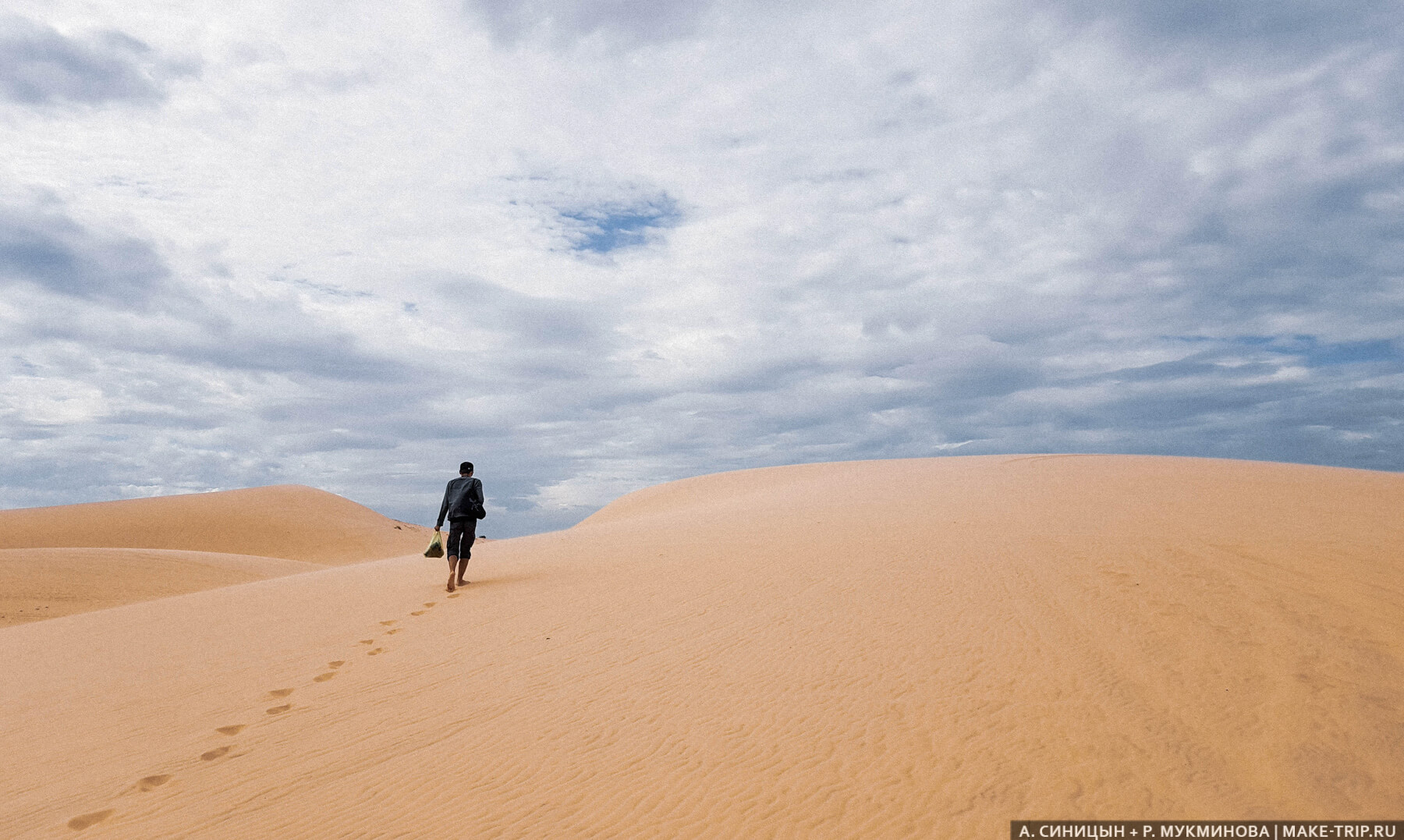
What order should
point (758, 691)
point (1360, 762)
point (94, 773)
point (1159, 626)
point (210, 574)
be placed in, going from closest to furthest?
point (1360, 762) < point (94, 773) < point (758, 691) < point (1159, 626) < point (210, 574)

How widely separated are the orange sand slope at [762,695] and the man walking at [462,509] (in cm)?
99

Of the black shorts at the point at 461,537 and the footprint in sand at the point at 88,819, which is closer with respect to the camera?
the footprint in sand at the point at 88,819

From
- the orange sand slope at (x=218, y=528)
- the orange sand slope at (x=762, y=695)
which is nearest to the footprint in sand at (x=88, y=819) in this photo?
the orange sand slope at (x=762, y=695)

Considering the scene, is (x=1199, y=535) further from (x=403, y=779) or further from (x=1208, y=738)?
(x=403, y=779)

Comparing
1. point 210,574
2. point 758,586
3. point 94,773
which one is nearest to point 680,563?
point 758,586

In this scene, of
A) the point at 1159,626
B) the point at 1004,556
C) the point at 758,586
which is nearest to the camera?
the point at 1159,626

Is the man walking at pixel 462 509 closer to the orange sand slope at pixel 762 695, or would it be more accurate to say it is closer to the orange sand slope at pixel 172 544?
the orange sand slope at pixel 762 695

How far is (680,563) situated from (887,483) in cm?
1433

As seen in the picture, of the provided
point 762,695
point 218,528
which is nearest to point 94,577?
point 218,528

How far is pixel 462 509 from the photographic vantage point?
12.9m

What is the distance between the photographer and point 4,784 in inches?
250

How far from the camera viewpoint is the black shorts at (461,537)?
1308cm

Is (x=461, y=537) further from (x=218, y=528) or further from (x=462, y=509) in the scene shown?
(x=218, y=528)

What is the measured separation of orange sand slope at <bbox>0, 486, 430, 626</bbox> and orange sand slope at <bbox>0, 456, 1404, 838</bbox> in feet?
32.6
